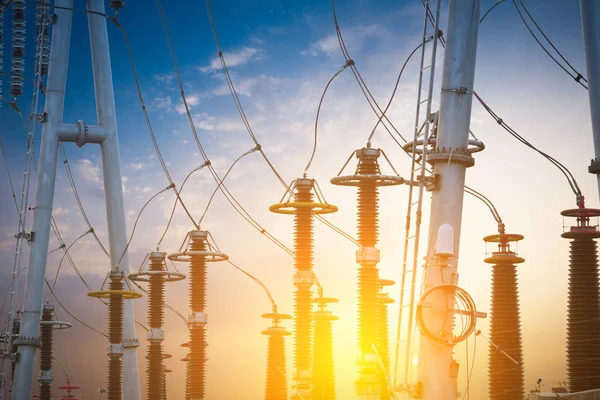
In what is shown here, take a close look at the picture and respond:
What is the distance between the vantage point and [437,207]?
77.8ft

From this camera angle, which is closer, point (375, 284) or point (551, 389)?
point (551, 389)

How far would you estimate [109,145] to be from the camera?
49156 millimetres

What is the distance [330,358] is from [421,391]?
88.5 ft

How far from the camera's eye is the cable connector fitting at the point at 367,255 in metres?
40.5

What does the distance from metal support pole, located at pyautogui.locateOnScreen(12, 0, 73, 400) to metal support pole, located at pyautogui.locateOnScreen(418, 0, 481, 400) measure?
1125 inches

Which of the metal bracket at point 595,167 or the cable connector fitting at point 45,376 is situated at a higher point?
the metal bracket at point 595,167

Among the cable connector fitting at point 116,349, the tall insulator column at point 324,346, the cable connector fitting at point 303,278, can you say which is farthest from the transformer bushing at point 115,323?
the tall insulator column at point 324,346

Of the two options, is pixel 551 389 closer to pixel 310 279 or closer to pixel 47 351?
pixel 310 279

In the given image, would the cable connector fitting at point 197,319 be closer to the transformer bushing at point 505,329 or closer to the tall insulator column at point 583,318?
the transformer bushing at point 505,329

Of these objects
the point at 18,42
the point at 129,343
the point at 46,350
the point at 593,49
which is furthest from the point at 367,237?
the point at 46,350

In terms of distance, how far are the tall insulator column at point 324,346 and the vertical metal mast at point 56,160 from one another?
11463 millimetres

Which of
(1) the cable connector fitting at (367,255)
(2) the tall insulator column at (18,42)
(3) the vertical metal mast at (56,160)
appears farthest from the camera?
(2) the tall insulator column at (18,42)

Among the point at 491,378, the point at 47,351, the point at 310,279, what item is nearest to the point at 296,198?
the point at 310,279

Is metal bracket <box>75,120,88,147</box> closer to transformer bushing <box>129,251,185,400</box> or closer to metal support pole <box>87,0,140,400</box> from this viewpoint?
metal support pole <box>87,0,140,400</box>
